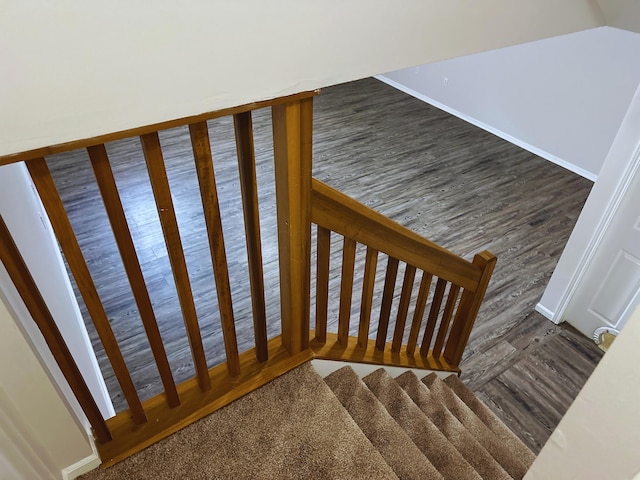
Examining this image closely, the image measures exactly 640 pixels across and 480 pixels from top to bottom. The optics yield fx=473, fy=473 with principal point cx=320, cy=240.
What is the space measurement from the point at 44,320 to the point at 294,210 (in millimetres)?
648

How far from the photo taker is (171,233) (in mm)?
1146

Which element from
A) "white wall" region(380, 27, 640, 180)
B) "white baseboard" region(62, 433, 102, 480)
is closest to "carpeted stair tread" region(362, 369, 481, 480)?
"white baseboard" region(62, 433, 102, 480)

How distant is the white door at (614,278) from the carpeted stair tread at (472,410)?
3.71 feet

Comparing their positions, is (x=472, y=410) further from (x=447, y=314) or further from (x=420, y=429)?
(x=420, y=429)

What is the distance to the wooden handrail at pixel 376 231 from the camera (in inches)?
54.2

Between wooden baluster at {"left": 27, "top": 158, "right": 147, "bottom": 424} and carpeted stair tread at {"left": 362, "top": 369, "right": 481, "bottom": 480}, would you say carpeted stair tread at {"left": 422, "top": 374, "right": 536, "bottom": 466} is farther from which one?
wooden baluster at {"left": 27, "top": 158, "right": 147, "bottom": 424}

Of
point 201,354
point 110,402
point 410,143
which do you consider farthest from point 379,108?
point 201,354

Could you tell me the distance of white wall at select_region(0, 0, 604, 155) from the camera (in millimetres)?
706

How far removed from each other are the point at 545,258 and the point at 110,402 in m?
3.26

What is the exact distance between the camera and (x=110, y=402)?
253cm

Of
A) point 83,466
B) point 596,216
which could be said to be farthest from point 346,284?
point 596,216

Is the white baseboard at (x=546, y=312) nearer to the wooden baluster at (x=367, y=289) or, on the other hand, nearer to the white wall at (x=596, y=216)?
the white wall at (x=596, y=216)

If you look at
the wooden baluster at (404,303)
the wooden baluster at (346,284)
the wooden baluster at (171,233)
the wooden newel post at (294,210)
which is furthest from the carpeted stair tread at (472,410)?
the wooden baluster at (171,233)

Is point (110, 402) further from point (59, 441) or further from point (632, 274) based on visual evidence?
point (632, 274)
